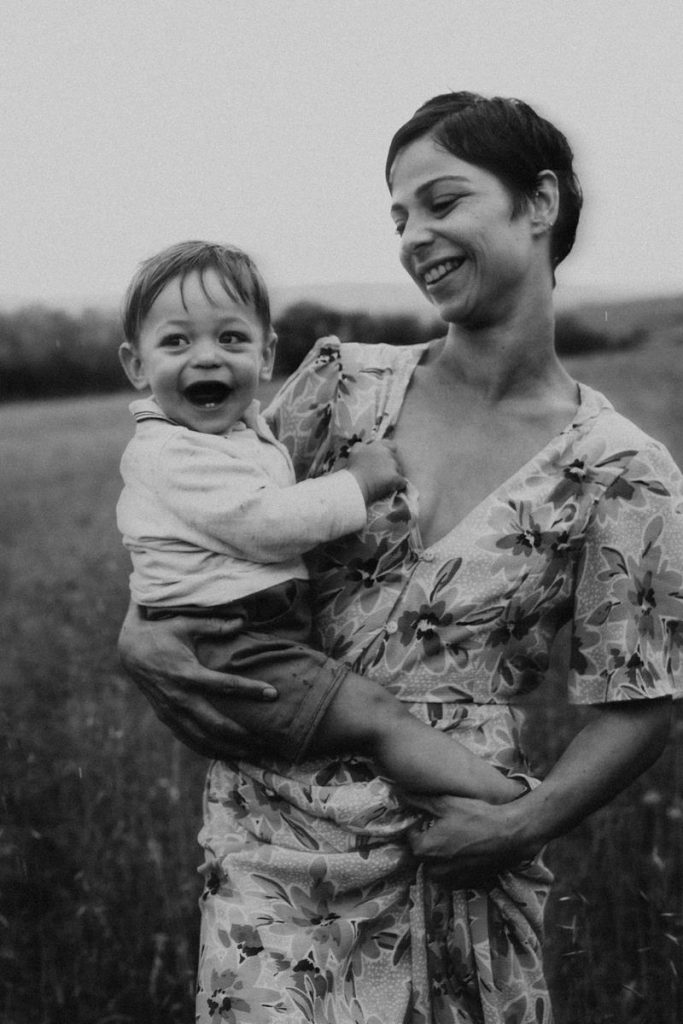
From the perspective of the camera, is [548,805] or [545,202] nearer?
[548,805]

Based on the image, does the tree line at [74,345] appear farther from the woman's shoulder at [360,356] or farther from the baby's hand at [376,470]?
the baby's hand at [376,470]

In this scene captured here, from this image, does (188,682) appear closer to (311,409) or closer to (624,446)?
(311,409)

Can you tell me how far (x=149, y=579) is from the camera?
81.6 inches

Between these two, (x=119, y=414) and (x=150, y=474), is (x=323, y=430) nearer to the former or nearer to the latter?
(x=150, y=474)

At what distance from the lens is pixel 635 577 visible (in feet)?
7.12

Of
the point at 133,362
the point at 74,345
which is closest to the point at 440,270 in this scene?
the point at 133,362

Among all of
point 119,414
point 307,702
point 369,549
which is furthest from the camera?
point 119,414

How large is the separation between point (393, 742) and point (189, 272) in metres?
0.85

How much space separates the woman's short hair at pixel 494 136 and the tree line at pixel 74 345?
58.4 inches

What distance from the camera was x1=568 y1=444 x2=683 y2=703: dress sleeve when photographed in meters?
2.16

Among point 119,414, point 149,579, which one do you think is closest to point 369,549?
point 149,579

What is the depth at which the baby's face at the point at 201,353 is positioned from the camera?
2.03m

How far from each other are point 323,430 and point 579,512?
0.50m

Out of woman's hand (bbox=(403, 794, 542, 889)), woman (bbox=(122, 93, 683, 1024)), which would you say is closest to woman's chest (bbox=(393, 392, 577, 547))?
woman (bbox=(122, 93, 683, 1024))
